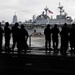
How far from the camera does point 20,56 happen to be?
51.3 feet

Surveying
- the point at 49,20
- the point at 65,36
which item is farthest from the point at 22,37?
the point at 49,20

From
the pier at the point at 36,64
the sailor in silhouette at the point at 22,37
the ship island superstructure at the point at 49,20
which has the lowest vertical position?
the pier at the point at 36,64

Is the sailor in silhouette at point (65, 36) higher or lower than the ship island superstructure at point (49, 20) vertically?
lower

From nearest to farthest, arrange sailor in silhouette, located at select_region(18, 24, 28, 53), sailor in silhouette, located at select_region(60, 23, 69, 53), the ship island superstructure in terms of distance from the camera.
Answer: sailor in silhouette, located at select_region(60, 23, 69, 53) < sailor in silhouette, located at select_region(18, 24, 28, 53) < the ship island superstructure

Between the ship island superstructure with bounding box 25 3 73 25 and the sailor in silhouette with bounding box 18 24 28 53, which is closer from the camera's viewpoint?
the sailor in silhouette with bounding box 18 24 28 53

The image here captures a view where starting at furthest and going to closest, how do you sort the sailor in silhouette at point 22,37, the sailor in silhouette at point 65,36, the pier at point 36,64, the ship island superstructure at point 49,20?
the ship island superstructure at point 49,20, the sailor in silhouette at point 22,37, the sailor in silhouette at point 65,36, the pier at point 36,64

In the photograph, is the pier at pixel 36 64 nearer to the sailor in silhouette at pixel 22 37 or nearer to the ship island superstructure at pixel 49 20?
the sailor in silhouette at pixel 22 37

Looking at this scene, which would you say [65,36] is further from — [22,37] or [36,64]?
[36,64]

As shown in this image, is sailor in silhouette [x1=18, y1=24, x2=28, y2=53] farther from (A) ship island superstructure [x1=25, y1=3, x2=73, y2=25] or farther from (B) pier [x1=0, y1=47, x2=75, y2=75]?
(A) ship island superstructure [x1=25, y1=3, x2=73, y2=25]

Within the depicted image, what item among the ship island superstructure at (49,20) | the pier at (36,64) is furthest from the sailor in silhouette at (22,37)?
the ship island superstructure at (49,20)

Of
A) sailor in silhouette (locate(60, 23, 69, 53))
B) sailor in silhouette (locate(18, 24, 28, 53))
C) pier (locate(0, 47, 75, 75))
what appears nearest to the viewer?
pier (locate(0, 47, 75, 75))

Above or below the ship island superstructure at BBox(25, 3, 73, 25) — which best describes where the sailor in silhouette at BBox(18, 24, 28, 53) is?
below

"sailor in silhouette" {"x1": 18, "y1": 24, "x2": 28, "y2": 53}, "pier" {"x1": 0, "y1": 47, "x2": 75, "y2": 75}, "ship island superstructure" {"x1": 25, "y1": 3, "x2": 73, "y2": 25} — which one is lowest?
"pier" {"x1": 0, "y1": 47, "x2": 75, "y2": 75}

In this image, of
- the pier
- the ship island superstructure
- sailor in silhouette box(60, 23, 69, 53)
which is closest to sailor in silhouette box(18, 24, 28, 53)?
the pier
